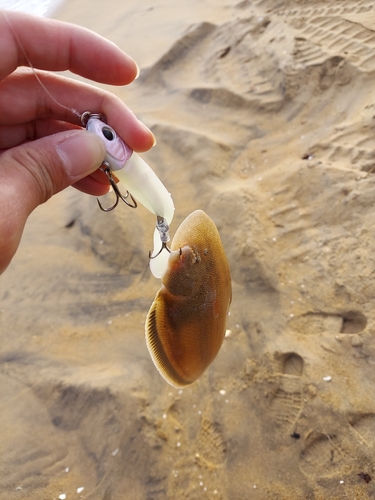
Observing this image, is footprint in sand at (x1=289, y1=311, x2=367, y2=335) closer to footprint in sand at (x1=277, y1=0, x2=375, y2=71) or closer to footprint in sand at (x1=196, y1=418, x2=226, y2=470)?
footprint in sand at (x1=196, y1=418, x2=226, y2=470)

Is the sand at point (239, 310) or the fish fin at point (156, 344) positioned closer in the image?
the fish fin at point (156, 344)

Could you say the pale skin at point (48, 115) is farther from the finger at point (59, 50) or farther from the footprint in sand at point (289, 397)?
the footprint in sand at point (289, 397)

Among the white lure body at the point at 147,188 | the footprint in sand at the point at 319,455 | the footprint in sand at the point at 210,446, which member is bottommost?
the footprint in sand at the point at 210,446

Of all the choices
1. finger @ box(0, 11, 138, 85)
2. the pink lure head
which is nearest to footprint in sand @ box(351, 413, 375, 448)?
the pink lure head

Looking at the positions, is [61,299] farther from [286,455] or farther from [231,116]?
[231,116]

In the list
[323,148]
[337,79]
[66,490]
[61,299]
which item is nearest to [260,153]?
[323,148]

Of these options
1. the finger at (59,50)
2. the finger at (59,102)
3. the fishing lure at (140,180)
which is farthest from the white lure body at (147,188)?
the finger at (59,50)

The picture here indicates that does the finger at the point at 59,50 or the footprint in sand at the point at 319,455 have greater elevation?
the finger at the point at 59,50

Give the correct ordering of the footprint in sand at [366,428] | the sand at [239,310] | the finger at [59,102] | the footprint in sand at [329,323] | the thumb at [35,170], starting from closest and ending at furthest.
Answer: the thumb at [35,170] < the finger at [59,102] < the footprint in sand at [366,428] < the sand at [239,310] < the footprint in sand at [329,323]

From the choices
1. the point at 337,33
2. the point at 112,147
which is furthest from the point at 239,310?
the point at 337,33
